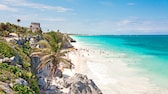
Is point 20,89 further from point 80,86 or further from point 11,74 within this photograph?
point 80,86

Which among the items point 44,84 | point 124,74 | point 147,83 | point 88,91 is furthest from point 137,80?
point 44,84

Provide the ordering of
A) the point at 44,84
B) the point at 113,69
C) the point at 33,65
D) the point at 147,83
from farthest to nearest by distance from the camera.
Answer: the point at 113,69, the point at 147,83, the point at 33,65, the point at 44,84

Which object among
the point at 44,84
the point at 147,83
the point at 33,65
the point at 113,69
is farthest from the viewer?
the point at 113,69

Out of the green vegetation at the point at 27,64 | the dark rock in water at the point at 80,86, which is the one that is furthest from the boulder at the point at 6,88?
the dark rock in water at the point at 80,86

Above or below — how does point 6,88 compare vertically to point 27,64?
below

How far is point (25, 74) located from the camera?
20.1 metres

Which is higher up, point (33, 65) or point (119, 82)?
point (33, 65)

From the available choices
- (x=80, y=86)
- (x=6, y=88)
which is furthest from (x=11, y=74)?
(x=80, y=86)

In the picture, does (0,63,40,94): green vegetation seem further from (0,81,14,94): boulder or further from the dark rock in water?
the dark rock in water

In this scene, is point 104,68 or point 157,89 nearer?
point 157,89

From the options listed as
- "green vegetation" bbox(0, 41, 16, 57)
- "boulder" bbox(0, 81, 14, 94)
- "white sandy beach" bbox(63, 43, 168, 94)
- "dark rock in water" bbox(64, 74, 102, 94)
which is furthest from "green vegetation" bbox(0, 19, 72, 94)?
"white sandy beach" bbox(63, 43, 168, 94)

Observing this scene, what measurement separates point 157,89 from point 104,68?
14.0m

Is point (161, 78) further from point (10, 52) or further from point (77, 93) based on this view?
point (10, 52)

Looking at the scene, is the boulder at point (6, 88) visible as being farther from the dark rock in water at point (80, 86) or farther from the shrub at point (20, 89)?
the dark rock in water at point (80, 86)
